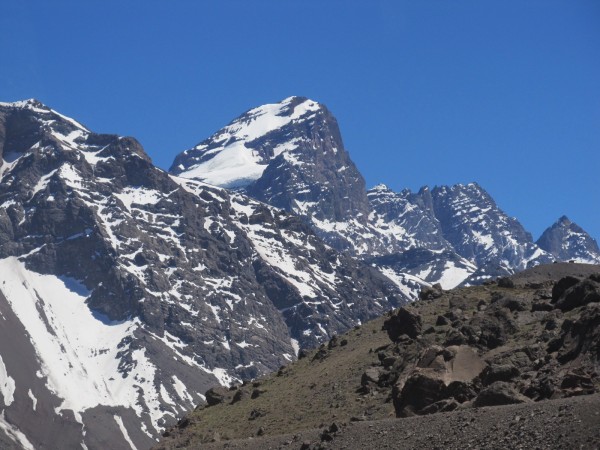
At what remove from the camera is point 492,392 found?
45062mm

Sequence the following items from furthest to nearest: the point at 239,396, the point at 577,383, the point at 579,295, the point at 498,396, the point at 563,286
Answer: the point at 239,396, the point at 563,286, the point at 579,295, the point at 498,396, the point at 577,383

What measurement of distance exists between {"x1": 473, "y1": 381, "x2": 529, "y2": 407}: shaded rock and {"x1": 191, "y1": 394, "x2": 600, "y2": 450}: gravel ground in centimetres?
138

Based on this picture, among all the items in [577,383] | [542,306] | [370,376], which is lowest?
[577,383]

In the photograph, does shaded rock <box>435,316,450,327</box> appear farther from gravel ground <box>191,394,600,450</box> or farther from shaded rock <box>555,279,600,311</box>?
gravel ground <box>191,394,600,450</box>

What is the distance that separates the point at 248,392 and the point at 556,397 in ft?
120

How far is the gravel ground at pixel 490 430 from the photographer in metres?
38.0

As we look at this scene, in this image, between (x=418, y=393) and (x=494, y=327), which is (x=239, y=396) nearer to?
(x=494, y=327)

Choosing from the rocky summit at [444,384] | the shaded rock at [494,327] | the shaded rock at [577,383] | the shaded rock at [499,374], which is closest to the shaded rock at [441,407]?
the rocky summit at [444,384]

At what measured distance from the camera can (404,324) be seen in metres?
70.9

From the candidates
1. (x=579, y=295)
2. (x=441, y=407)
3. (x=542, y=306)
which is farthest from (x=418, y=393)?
(x=542, y=306)

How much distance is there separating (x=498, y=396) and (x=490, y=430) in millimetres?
3979

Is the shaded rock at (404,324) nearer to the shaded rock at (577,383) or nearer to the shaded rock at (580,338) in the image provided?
the shaded rock at (580,338)

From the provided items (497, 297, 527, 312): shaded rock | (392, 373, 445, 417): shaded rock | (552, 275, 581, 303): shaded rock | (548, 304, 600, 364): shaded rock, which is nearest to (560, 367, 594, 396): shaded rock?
(548, 304, 600, 364): shaded rock

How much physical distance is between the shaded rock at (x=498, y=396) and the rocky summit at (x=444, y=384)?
0.16 feet
